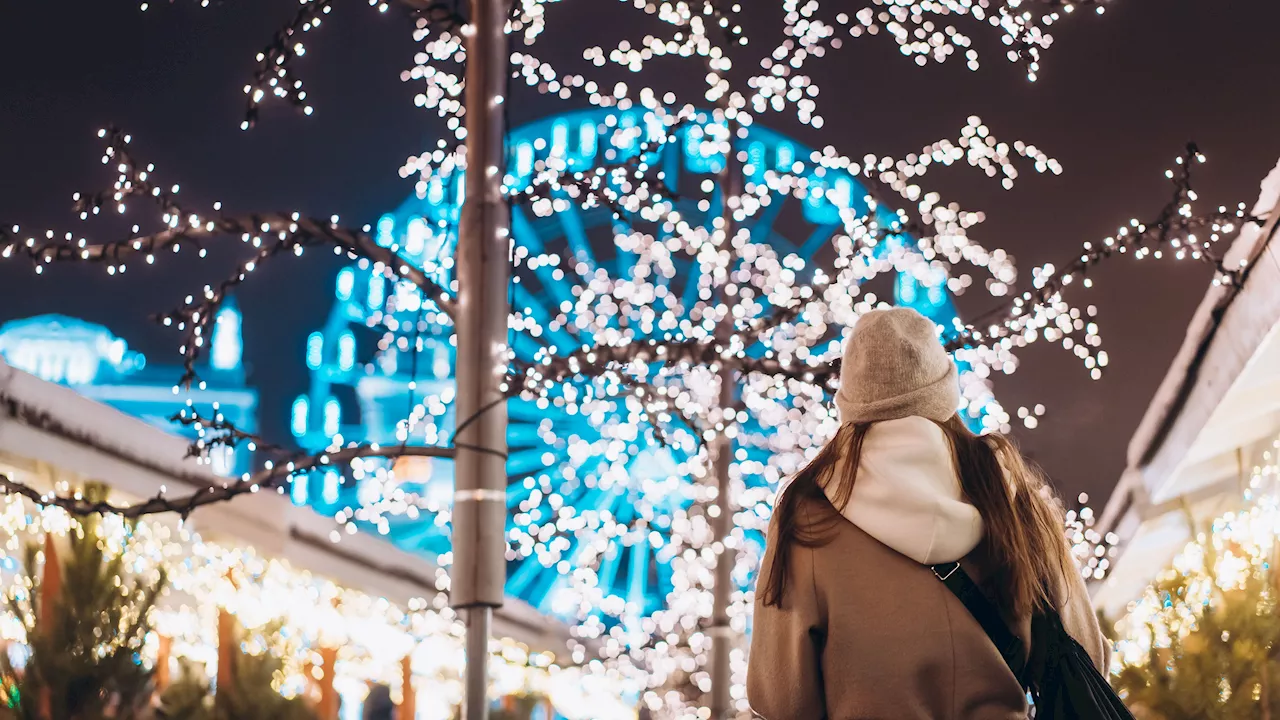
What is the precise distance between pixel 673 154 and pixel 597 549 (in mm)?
5230

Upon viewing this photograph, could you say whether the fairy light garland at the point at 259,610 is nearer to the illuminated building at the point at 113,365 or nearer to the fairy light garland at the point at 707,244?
the fairy light garland at the point at 707,244

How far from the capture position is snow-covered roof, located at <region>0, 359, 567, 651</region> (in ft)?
11.5

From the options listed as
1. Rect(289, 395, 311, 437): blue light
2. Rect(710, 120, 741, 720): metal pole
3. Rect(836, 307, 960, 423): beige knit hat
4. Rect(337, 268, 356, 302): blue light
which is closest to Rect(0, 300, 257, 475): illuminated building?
Rect(289, 395, 311, 437): blue light

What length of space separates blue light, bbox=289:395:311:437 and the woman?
57278 millimetres

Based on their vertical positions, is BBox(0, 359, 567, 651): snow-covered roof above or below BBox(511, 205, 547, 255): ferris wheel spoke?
below

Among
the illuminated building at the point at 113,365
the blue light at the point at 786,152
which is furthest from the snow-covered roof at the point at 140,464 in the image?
the illuminated building at the point at 113,365

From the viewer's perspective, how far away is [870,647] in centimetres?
173

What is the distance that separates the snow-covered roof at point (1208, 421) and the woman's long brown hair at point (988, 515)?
2.54m

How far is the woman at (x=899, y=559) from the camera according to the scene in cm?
173

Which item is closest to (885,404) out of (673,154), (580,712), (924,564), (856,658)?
(924,564)

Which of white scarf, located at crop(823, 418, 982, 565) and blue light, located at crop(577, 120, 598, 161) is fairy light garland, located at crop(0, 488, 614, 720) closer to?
white scarf, located at crop(823, 418, 982, 565)

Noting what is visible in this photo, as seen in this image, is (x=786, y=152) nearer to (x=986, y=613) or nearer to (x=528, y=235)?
(x=528, y=235)

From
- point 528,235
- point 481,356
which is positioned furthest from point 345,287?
point 481,356

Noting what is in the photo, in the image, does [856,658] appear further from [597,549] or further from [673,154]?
[673,154]
